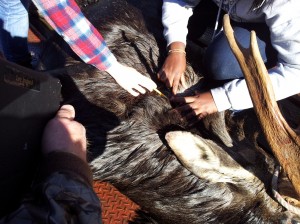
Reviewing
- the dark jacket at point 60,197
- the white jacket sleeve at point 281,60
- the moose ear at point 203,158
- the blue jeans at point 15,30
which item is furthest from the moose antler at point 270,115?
the blue jeans at point 15,30

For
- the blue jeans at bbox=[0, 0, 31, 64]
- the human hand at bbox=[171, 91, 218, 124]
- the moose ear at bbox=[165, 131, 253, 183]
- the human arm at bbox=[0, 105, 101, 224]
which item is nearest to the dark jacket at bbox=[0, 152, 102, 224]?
the human arm at bbox=[0, 105, 101, 224]

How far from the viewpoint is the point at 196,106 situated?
98.2 inches

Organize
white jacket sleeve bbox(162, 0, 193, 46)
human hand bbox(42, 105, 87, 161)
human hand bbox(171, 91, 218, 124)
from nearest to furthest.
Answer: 1. human hand bbox(42, 105, 87, 161)
2. human hand bbox(171, 91, 218, 124)
3. white jacket sleeve bbox(162, 0, 193, 46)

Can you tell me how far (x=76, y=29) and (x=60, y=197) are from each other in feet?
3.14

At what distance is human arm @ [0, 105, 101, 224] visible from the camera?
1.44m

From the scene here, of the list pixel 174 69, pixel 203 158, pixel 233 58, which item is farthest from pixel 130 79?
pixel 233 58

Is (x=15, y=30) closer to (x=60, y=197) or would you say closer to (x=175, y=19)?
(x=175, y=19)

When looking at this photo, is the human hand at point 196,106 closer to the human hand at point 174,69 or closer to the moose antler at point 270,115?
the human hand at point 174,69

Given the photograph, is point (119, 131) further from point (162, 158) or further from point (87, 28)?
point (87, 28)

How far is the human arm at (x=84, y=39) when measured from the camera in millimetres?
2115

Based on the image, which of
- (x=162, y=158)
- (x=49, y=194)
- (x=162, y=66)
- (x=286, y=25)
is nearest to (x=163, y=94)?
(x=162, y=66)

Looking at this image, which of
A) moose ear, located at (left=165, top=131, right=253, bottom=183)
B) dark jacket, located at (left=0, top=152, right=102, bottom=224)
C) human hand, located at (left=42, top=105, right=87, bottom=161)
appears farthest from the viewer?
moose ear, located at (left=165, top=131, right=253, bottom=183)

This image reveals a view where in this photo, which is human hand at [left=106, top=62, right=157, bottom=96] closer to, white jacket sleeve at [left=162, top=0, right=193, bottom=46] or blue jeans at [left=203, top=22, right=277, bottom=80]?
white jacket sleeve at [left=162, top=0, right=193, bottom=46]

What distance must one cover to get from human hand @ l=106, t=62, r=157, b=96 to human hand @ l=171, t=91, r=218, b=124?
0.18 meters
